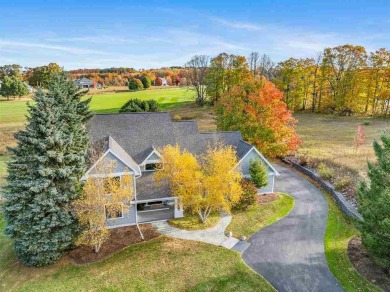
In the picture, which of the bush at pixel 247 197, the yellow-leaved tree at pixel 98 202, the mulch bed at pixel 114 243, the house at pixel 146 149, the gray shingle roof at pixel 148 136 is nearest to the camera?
the yellow-leaved tree at pixel 98 202

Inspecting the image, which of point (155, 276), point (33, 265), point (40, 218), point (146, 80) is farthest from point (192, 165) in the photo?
point (146, 80)

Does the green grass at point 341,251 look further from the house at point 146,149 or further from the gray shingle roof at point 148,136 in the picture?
the gray shingle roof at point 148,136

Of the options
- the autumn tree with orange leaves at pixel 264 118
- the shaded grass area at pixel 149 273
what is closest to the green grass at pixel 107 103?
the autumn tree with orange leaves at pixel 264 118

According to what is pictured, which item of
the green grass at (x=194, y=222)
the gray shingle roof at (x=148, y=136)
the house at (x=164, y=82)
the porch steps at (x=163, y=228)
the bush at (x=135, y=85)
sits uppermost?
the house at (x=164, y=82)

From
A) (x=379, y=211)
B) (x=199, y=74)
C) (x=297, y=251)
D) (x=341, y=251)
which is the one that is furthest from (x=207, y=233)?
(x=199, y=74)

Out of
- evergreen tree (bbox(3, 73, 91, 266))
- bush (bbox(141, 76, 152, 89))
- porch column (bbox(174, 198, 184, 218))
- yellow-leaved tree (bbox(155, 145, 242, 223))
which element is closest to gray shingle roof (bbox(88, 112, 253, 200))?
porch column (bbox(174, 198, 184, 218))

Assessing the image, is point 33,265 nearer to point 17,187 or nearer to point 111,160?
point 17,187

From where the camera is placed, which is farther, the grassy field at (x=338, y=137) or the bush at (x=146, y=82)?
the bush at (x=146, y=82)

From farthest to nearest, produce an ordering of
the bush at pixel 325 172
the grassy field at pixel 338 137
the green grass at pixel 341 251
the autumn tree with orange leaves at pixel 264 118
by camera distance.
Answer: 1. the grassy field at pixel 338 137
2. the autumn tree with orange leaves at pixel 264 118
3. the bush at pixel 325 172
4. the green grass at pixel 341 251
